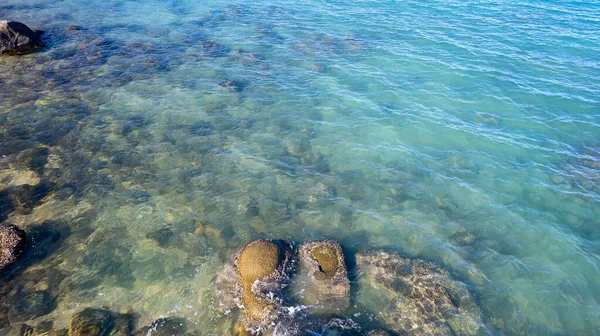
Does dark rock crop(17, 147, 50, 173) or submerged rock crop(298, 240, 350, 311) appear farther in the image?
dark rock crop(17, 147, 50, 173)

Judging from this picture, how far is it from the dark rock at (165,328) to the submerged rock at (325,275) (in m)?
3.88

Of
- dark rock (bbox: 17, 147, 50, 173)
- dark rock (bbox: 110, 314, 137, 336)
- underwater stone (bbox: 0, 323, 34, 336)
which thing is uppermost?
dark rock (bbox: 17, 147, 50, 173)

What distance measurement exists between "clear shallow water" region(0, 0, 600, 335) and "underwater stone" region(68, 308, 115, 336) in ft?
1.42

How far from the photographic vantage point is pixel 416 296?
37.5 ft

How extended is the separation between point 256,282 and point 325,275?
231 cm

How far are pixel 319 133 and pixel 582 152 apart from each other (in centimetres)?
1360

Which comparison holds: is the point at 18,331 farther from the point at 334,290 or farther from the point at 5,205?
the point at 334,290

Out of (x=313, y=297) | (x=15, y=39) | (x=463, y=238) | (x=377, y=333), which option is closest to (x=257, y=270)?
(x=313, y=297)

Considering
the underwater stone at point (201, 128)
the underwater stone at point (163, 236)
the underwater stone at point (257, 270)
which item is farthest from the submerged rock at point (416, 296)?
the underwater stone at point (201, 128)

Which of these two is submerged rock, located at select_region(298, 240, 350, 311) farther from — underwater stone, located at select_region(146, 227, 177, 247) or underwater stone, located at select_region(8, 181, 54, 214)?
underwater stone, located at select_region(8, 181, 54, 214)

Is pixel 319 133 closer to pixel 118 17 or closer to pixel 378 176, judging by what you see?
pixel 378 176

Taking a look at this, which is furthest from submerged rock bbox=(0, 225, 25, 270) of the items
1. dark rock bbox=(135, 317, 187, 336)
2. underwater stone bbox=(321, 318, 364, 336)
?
underwater stone bbox=(321, 318, 364, 336)

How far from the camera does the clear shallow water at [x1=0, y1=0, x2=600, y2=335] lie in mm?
12133

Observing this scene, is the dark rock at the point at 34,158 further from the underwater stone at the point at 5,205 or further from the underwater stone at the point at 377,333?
the underwater stone at the point at 377,333
